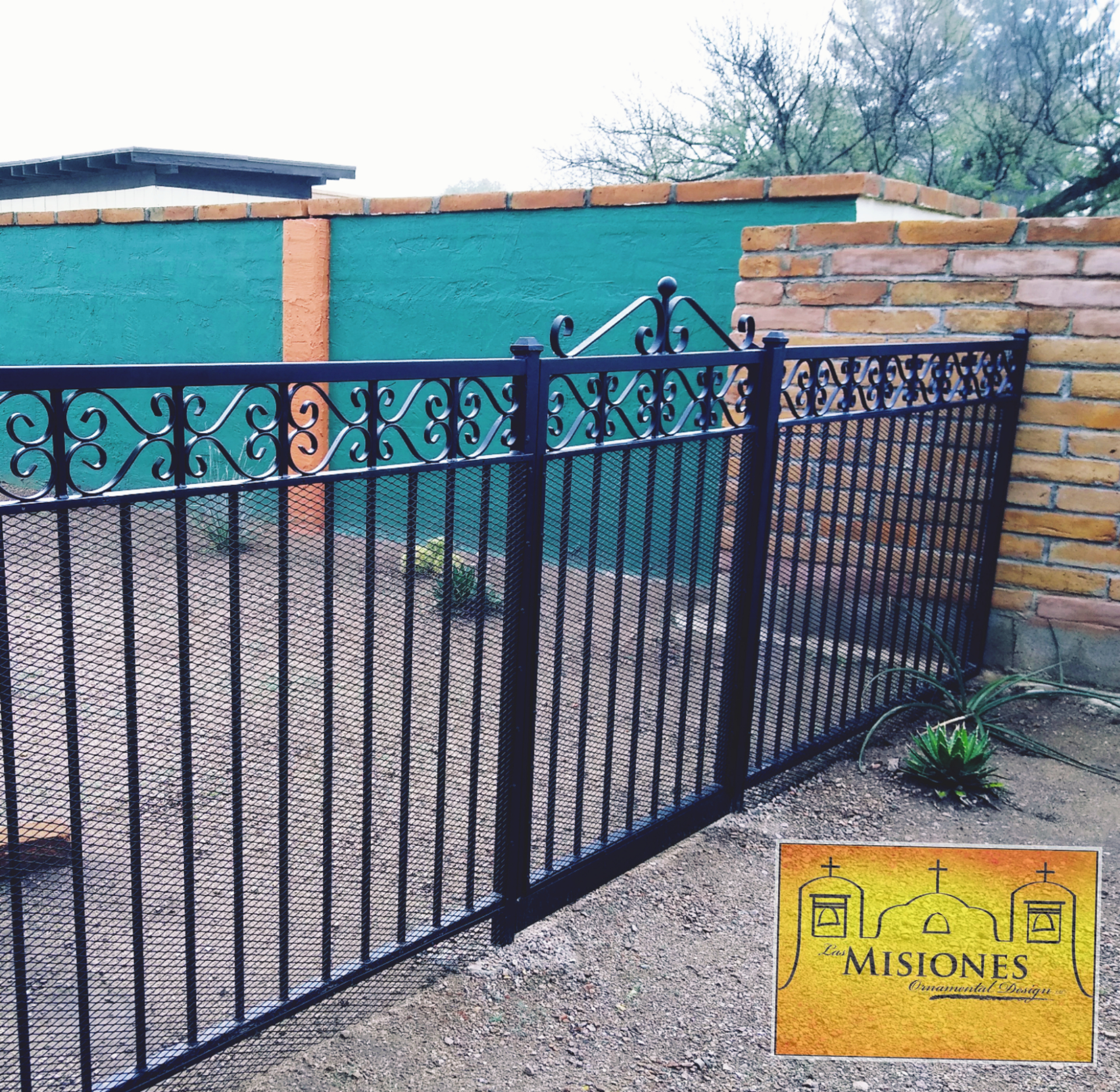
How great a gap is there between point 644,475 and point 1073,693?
7.62 ft

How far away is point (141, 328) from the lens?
9.13 meters

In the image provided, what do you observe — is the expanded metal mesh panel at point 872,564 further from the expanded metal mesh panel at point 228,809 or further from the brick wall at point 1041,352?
the expanded metal mesh panel at point 228,809

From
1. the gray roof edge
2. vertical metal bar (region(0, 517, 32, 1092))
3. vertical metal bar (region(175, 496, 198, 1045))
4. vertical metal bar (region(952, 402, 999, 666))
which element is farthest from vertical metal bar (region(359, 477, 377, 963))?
the gray roof edge

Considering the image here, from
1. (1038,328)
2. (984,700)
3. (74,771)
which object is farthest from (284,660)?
(1038,328)

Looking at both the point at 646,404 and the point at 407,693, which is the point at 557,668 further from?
the point at 646,404

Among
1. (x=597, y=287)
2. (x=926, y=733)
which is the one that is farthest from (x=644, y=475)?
(x=926, y=733)

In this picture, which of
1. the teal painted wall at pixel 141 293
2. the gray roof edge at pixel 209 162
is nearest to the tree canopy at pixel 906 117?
the gray roof edge at pixel 209 162

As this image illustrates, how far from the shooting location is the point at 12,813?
184 centimetres

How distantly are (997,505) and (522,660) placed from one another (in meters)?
2.75

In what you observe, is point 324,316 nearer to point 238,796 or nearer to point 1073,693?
point 1073,693

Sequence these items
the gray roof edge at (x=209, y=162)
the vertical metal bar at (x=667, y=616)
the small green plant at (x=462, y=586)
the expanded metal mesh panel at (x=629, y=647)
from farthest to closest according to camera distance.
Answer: the gray roof edge at (x=209, y=162), the small green plant at (x=462, y=586), the vertical metal bar at (x=667, y=616), the expanded metal mesh panel at (x=629, y=647)

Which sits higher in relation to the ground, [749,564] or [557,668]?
[749,564]

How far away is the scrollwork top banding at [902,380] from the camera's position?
362cm

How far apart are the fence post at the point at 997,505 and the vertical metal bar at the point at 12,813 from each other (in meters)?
3.89
